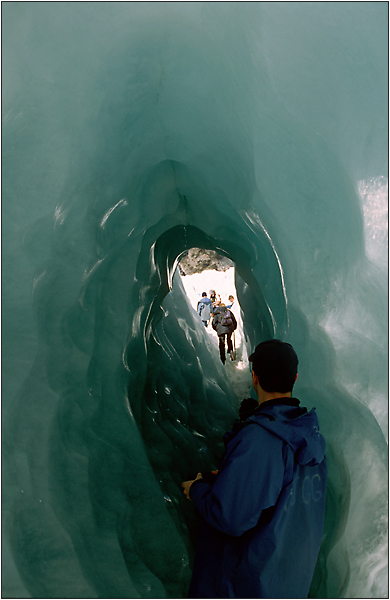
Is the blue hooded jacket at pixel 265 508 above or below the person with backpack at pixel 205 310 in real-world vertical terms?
below

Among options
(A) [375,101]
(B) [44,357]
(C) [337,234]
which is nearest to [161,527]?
(B) [44,357]

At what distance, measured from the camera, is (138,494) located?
1.73 meters

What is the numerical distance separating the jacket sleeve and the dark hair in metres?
0.15

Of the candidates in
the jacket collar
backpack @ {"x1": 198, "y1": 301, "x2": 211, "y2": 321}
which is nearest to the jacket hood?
the jacket collar

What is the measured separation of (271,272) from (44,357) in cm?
109

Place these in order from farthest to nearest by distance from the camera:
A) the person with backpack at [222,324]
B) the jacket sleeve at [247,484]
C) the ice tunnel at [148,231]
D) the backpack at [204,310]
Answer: the backpack at [204,310], the person with backpack at [222,324], the ice tunnel at [148,231], the jacket sleeve at [247,484]

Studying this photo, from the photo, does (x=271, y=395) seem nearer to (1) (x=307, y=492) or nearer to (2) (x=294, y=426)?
(2) (x=294, y=426)

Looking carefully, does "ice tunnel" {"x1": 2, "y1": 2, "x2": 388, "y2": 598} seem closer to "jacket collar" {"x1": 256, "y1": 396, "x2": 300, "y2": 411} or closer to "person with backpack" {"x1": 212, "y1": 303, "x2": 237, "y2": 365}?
"jacket collar" {"x1": 256, "y1": 396, "x2": 300, "y2": 411}

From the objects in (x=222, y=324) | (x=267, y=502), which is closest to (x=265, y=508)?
(x=267, y=502)

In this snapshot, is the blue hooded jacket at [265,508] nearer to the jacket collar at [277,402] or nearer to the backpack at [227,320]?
the jacket collar at [277,402]

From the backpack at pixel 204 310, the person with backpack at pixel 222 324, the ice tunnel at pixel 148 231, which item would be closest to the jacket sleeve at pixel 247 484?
the ice tunnel at pixel 148 231

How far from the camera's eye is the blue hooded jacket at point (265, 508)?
0.99 meters

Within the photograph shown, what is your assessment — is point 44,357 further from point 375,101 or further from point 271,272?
point 375,101

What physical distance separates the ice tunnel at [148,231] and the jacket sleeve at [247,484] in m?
0.74
